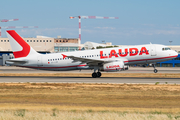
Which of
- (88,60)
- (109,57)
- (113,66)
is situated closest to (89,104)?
(113,66)

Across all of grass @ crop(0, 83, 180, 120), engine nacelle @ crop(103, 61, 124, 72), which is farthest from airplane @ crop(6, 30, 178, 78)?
grass @ crop(0, 83, 180, 120)

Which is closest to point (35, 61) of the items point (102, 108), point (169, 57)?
point (169, 57)

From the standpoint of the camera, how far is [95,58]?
1806 inches

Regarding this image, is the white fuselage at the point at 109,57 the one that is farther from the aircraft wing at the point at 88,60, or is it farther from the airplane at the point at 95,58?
the aircraft wing at the point at 88,60

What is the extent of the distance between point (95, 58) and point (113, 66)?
4114mm

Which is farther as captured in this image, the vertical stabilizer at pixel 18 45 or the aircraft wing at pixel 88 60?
the vertical stabilizer at pixel 18 45

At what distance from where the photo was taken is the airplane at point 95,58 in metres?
44.2

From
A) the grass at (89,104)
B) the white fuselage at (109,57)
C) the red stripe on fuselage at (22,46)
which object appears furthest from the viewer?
the red stripe on fuselage at (22,46)

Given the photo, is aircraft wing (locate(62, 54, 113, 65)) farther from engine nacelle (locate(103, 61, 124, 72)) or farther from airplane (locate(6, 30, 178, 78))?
engine nacelle (locate(103, 61, 124, 72))

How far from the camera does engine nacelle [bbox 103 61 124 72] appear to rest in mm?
42906

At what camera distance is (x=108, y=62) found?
43844 mm

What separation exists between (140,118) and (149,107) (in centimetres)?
528

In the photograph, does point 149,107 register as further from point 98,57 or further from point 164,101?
point 98,57

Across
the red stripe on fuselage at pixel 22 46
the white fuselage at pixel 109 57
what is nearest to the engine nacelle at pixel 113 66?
the white fuselage at pixel 109 57
